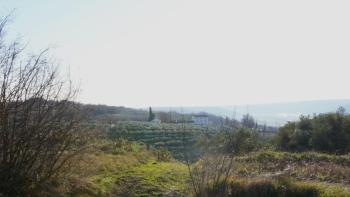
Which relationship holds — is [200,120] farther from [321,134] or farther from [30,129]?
[30,129]

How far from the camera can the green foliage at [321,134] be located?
23641 millimetres

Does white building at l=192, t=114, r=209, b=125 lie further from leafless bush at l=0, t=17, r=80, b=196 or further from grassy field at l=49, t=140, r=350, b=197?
leafless bush at l=0, t=17, r=80, b=196

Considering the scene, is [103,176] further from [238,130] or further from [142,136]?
[142,136]

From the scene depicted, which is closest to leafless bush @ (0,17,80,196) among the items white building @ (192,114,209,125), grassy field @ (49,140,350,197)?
grassy field @ (49,140,350,197)

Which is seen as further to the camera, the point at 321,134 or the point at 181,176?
the point at 321,134

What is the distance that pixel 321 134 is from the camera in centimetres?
2375

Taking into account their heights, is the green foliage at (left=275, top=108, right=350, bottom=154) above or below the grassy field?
above

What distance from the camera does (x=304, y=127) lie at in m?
25.7

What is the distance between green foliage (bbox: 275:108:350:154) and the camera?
23641mm

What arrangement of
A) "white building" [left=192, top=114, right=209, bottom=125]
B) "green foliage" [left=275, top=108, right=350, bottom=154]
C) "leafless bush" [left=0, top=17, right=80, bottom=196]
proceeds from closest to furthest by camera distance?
"leafless bush" [left=0, top=17, right=80, bottom=196], "green foliage" [left=275, top=108, right=350, bottom=154], "white building" [left=192, top=114, right=209, bottom=125]

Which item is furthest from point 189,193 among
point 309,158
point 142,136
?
point 142,136

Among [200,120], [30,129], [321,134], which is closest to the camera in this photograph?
[30,129]

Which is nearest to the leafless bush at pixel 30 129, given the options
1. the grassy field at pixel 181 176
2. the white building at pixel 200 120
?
the grassy field at pixel 181 176

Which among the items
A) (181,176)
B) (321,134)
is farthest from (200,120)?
(181,176)
